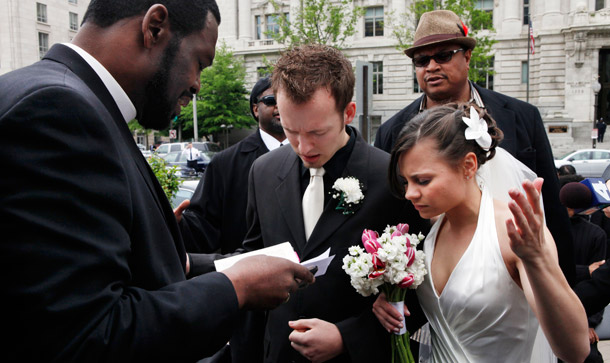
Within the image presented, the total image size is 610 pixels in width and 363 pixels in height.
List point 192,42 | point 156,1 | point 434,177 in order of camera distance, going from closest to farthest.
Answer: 1. point 156,1
2. point 192,42
3. point 434,177

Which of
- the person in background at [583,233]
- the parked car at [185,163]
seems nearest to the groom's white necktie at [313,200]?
the person in background at [583,233]

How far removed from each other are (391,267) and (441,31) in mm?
2048

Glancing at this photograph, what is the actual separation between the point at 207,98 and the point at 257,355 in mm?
38565

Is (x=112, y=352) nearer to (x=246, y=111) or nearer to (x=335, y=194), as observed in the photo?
(x=335, y=194)

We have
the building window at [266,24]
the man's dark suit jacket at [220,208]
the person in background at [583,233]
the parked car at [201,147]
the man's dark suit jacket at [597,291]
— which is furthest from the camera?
the building window at [266,24]

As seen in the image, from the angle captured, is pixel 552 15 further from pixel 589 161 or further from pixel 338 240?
pixel 338 240

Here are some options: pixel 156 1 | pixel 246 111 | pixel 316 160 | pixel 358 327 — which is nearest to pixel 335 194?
pixel 316 160

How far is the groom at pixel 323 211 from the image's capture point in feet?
7.57

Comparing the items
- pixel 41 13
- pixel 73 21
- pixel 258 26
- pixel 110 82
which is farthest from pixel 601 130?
pixel 73 21

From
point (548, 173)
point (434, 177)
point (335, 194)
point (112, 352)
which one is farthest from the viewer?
point (548, 173)

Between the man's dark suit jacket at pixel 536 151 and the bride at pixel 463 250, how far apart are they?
81 cm

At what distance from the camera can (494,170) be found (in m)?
2.71

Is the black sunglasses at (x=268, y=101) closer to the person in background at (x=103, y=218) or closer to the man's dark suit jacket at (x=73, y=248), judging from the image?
the person in background at (x=103, y=218)

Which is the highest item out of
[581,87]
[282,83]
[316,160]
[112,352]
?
[581,87]
